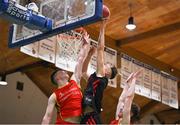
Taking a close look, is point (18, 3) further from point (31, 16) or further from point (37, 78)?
point (37, 78)

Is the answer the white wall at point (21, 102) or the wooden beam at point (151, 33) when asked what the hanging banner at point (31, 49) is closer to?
the wooden beam at point (151, 33)

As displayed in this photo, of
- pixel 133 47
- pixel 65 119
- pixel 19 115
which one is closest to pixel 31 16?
pixel 65 119

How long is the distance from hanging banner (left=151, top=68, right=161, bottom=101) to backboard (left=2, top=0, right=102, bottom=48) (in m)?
4.52

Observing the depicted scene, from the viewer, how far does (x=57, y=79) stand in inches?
173

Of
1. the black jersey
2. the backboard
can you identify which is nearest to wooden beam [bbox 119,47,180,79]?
the backboard

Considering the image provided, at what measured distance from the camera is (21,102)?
9195 millimetres

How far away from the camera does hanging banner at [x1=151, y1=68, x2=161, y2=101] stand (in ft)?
27.7

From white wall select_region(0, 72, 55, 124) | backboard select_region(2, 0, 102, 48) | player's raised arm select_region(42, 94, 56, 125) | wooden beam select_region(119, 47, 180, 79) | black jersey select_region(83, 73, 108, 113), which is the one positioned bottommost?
player's raised arm select_region(42, 94, 56, 125)

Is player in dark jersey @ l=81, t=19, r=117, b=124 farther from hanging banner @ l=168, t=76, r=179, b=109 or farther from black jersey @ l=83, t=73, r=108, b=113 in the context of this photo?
hanging banner @ l=168, t=76, r=179, b=109

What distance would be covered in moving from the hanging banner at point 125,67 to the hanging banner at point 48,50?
1.83 m

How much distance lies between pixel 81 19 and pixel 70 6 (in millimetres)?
390

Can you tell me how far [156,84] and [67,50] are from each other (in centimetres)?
307

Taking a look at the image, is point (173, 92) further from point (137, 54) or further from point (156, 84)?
point (137, 54)

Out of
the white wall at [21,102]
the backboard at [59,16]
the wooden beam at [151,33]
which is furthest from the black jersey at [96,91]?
the white wall at [21,102]
